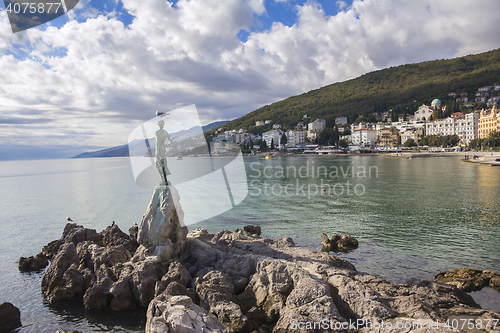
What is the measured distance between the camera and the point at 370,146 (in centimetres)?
12238

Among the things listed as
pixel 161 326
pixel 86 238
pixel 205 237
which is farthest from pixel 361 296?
pixel 86 238

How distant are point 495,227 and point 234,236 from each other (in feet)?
47.7

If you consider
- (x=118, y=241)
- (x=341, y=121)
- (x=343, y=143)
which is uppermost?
(x=341, y=121)

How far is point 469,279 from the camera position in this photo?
353 inches

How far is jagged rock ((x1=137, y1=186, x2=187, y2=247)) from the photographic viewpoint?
9062 mm

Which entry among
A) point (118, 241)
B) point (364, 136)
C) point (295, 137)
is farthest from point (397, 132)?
point (118, 241)

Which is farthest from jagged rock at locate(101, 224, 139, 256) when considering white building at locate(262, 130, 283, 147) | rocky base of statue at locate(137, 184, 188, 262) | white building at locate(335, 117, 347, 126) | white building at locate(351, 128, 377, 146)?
white building at locate(335, 117, 347, 126)

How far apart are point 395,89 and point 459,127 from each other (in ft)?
262

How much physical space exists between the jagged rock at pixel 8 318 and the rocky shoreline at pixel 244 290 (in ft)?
3.80

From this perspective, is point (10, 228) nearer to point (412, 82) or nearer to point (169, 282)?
point (169, 282)

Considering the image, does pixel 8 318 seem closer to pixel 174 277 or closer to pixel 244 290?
pixel 174 277

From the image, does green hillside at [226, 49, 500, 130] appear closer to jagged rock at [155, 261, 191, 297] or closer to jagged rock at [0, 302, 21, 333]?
jagged rock at [155, 261, 191, 297]

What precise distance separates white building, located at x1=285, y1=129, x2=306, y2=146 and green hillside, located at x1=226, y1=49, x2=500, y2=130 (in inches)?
718

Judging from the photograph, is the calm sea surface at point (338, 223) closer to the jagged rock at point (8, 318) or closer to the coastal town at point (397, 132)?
the jagged rock at point (8, 318)
